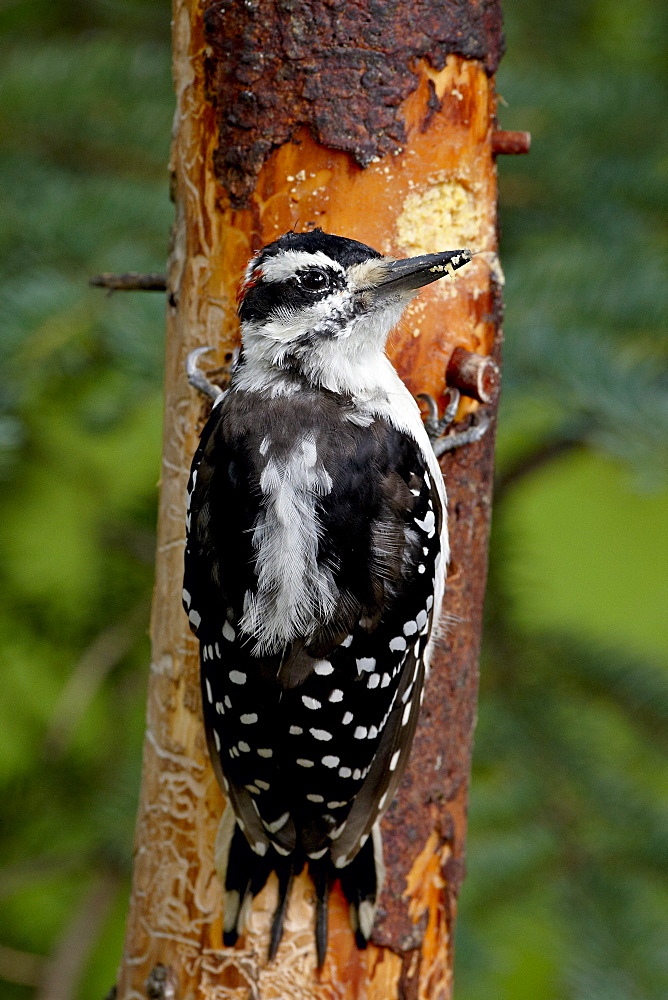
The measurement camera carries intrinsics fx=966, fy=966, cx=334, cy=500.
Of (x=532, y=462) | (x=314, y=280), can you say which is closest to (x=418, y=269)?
(x=314, y=280)

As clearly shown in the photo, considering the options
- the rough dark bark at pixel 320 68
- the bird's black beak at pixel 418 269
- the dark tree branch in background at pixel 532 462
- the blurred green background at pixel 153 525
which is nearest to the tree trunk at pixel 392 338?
the rough dark bark at pixel 320 68

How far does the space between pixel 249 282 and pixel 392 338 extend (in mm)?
302

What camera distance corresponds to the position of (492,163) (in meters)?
1.86

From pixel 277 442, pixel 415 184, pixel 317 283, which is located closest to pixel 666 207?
pixel 415 184

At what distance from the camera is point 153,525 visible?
271cm

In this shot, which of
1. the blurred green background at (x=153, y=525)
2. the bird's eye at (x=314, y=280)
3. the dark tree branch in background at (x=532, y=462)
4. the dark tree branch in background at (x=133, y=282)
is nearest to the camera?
the bird's eye at (x=314, y=280)

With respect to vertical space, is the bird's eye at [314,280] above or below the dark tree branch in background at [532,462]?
above

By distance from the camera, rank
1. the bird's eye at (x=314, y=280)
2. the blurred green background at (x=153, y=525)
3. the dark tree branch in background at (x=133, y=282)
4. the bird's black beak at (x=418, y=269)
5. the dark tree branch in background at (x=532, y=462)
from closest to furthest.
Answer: the bird's black beak at (x=418, y=269), the bird's eye at (x=314, y=280), the dark tree branch in background at (x=133, y=282), the blurred green background at (x=153, y=525), the dark tree branch in background at (x=532, y=462)

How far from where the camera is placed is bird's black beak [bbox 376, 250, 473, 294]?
1.60 meters

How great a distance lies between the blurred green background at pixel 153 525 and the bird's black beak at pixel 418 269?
0.54 meters

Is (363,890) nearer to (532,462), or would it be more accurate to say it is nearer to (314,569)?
(314,569)

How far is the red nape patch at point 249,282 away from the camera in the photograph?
1.71 metres

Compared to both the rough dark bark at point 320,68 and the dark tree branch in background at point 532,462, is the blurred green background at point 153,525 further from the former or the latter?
the rough dark bark at point 320,68

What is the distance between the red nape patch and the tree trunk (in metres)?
0.03
